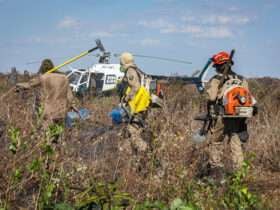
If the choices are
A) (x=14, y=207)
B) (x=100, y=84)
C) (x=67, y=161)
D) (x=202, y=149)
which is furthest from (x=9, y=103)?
(x=100, y=84)

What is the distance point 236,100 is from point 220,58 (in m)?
0.62

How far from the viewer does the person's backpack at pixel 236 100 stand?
28.9 feet

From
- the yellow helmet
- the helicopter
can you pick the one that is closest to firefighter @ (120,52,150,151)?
the yellow helmet

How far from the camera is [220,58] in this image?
905 cm

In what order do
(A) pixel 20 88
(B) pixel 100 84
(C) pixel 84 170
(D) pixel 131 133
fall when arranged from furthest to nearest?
(B) pixel 100 84
(D) pixel 131 133
(A) pixel 20 88
(C) pixel 84 170

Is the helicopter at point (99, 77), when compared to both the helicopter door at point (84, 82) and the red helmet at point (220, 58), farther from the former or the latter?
the red helmet at point (220, 58)

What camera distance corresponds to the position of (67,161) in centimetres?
561

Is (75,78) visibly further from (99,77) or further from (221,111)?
(221,111)

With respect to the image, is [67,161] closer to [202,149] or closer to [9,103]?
[9,103]

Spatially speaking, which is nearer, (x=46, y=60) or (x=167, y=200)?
(x=167, y=200)

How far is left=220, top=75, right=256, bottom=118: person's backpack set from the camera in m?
8.81

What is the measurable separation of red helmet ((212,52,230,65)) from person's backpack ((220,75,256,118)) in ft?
0.93

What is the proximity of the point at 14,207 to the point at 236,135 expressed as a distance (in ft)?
15.0

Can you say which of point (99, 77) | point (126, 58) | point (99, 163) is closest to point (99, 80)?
point (99, 77)
